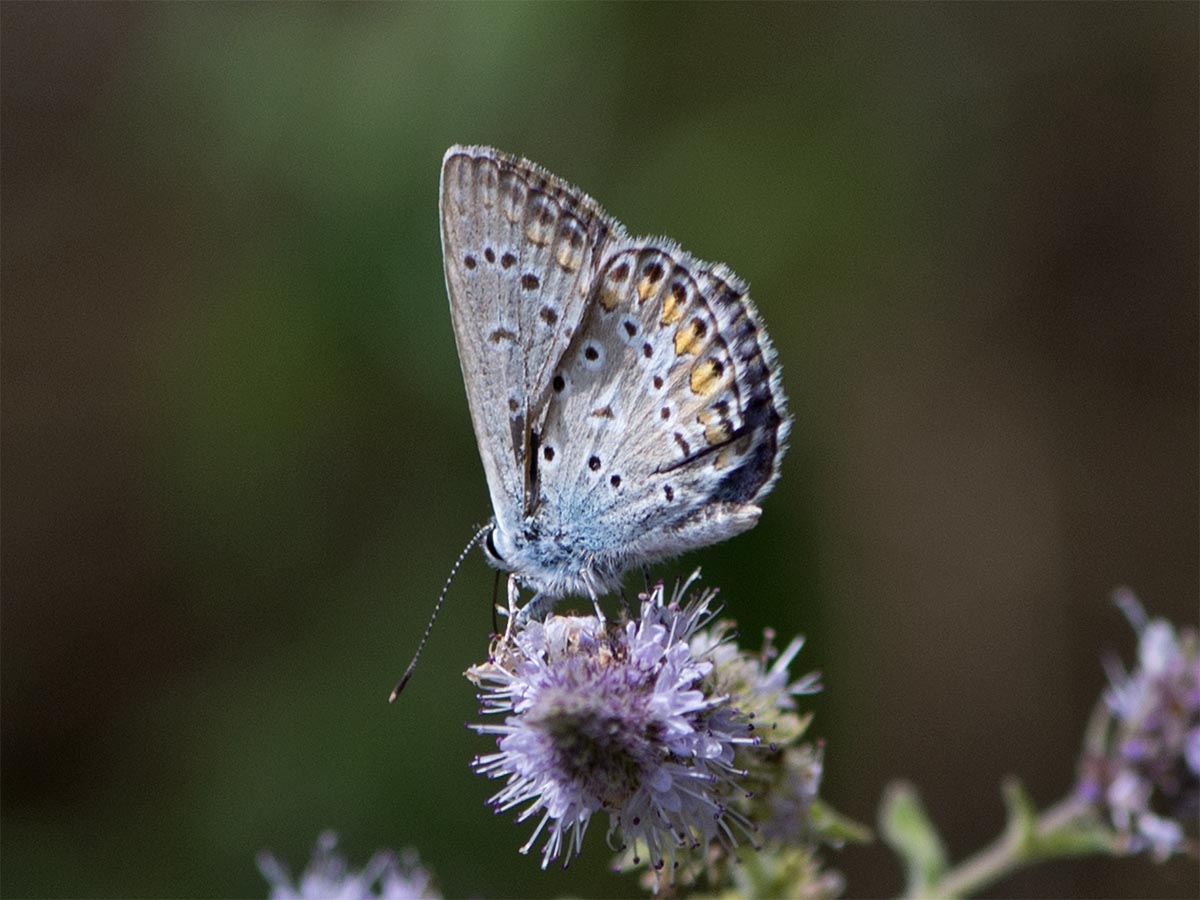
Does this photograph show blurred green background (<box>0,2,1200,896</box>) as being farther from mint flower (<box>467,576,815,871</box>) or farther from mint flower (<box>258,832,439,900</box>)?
mint flower (<box>467,576,815,871</box>)

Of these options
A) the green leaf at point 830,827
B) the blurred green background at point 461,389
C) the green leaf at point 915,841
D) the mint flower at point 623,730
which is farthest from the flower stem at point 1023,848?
the blurred green background at point 461,389

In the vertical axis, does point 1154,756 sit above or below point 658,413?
below

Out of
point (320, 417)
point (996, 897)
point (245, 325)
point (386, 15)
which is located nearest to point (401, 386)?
point (320, 417)

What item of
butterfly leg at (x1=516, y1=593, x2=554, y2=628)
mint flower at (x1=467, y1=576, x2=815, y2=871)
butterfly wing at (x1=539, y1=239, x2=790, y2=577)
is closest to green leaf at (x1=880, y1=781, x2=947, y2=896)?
mint flower at (x1=467, y1=576, x2=815, y2=871)

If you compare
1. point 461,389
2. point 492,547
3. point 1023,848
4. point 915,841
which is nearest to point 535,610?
point 492,547

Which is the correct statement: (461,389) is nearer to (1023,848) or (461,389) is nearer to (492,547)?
(492,547)

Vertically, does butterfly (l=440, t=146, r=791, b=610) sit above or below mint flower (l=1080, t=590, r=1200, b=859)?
above

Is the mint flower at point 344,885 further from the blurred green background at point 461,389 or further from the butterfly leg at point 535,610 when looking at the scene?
the blurred green background at point 461,389
